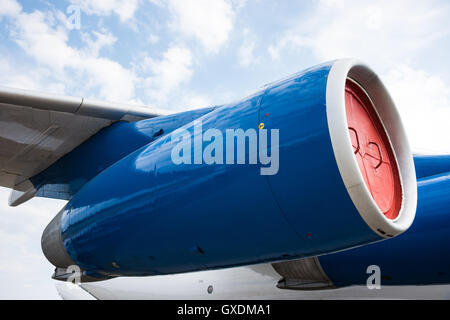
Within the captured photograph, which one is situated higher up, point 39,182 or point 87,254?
point 39,182

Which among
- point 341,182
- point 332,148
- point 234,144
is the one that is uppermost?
point 234,144

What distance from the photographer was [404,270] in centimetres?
325

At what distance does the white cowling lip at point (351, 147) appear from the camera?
1.84 m

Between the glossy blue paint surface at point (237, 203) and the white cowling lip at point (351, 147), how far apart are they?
4 cm

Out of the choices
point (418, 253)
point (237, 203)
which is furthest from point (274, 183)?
point (418, 253)

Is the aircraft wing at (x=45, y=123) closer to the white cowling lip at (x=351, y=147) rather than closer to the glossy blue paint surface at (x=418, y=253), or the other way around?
the white cowling lip at (x=351, y=147)

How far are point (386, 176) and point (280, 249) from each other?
0.76 metres

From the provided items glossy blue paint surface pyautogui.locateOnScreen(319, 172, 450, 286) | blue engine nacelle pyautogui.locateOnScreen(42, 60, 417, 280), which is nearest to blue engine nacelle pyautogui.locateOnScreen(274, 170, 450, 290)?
glossy blue paint surface pyautogui.locateOnScreen(319, 172, 450, 286)

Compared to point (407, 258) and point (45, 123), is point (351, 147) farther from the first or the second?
point (45, 123)

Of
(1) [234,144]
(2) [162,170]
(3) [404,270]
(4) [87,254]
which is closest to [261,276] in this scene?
(3) [404,270]

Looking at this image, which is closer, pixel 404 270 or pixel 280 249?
pixel 280 249

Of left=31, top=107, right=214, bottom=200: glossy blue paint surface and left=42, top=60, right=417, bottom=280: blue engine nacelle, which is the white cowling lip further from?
left=31, top=107, right=214, bottom=200: glossy blue paint surface

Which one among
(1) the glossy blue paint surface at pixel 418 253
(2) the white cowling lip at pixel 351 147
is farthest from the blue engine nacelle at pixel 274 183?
(1) the glossy blue paint surface at pixel 418 253

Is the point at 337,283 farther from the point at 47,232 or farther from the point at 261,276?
the point at 47,232
